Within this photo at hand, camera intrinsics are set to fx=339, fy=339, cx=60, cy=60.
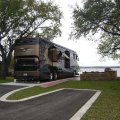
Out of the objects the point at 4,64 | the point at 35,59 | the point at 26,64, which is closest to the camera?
the point at 35,59

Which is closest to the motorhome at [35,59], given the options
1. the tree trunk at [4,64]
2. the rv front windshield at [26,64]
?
the rv front windshield at [26,64]

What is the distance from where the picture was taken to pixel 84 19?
3136 cm

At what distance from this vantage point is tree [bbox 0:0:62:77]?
37.1 meters

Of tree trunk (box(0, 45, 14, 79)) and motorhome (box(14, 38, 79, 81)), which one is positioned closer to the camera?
motorhome (box(14, 38, 79, 81))

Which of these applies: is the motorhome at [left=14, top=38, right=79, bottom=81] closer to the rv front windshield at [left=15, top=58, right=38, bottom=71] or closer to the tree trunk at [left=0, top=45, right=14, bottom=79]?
the rv front windshield at [left=15, top=58, right=38, bottom=71]

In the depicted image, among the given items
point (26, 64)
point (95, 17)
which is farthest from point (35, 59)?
point (95, 17)

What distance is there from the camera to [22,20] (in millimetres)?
38375

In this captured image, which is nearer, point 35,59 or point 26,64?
point 35,59

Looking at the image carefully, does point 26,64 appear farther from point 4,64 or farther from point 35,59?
point 4,64

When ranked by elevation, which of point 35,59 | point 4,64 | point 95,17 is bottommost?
point 4,64

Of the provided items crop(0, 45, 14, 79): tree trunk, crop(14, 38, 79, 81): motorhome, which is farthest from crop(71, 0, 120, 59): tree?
crop(0, 45, 14, 79): tree trunk

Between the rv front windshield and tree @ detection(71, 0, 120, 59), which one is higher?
tree @ detection(71, 0, 120, 59)

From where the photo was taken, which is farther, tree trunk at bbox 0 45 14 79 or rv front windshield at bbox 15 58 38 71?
tree trunk at bbox 0 45 14 79

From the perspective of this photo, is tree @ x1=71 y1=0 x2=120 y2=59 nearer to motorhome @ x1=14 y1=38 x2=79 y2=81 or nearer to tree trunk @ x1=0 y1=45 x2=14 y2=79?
motorhome @ x1=14 y1=38 x2=79 y2=81
